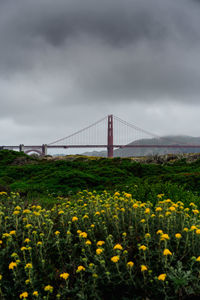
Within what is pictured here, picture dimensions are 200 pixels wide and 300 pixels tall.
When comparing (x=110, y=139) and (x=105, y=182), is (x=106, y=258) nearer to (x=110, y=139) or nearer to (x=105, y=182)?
(x=105, y=182)

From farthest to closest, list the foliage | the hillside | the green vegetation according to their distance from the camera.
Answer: the hillside
the green vegetation
the foliage

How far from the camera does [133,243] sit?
337 cm

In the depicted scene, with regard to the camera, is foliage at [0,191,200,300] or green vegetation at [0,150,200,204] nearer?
foliage at [0,191,200,300]

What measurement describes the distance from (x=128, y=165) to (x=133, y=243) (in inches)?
474

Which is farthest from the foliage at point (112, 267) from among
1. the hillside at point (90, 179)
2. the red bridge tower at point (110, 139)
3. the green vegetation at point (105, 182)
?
the red bridge tower at point (110, 139)

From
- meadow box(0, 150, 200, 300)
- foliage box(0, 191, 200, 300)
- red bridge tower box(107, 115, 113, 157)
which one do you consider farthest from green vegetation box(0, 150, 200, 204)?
red bridge tower box(107, 115, 113, 157)

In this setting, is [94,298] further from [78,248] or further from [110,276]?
[78,248]

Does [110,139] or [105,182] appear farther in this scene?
[110,139]

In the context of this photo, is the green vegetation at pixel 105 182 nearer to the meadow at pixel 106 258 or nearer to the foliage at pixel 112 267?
the meadow at pixel 106 258

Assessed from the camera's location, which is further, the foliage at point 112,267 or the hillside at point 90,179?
the hillside at point 90,179

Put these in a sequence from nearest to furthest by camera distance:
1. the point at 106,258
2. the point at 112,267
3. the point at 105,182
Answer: the point at 112,267 < the point at 106,258 < the point at 105,182

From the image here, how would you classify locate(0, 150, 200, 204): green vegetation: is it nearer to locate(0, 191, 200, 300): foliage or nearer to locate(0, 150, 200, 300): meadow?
locate(0, 150, 200, 300): meadow

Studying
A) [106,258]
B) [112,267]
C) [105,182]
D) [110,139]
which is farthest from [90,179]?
[110,139]

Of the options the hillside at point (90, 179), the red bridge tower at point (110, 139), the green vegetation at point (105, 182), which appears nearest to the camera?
the green vegetation at point (105, 182)
